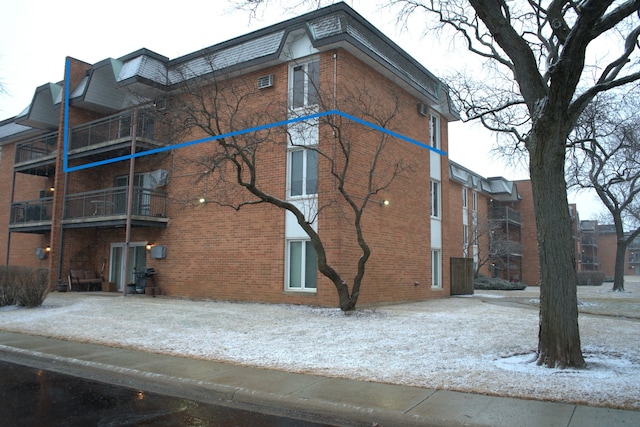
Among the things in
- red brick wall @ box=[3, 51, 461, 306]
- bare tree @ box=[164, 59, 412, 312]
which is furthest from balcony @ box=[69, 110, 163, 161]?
bare tree @ box=[164, 59, 412, 312]

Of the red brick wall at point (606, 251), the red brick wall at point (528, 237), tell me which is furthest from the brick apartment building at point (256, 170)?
the red brick wall at point (606, 251)

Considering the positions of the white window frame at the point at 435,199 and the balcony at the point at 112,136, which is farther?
the white window frame at the point at 435,199

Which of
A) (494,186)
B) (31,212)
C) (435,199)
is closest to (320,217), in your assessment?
(435,199)

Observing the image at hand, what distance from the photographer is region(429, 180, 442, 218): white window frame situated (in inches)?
820

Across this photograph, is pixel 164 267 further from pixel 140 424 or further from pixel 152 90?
pixel 140 424

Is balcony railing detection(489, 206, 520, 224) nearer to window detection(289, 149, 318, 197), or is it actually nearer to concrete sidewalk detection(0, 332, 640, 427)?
window detection(289, 149, 318, 197)

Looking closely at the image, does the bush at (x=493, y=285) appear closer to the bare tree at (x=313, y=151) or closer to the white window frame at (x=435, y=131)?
the white window frame at (x=435, y=131)

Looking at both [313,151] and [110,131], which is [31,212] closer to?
[110,131]

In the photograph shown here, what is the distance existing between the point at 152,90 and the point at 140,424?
624 inches

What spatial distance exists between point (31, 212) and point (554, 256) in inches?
893

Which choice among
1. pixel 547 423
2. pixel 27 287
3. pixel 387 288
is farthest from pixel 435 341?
pixel 27 287

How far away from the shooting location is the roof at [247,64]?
1490 centimetres

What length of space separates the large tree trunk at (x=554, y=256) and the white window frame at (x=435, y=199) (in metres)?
13.6

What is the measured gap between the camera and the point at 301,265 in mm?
15273
